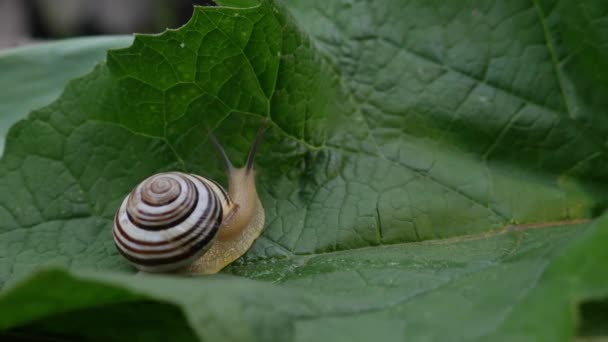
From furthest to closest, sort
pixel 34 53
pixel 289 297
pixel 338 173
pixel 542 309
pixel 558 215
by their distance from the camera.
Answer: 1. pixel 34 53
2. pixel 338 173
3. pixel 558 215
4. pixel 289 297
5. pixel 542 309

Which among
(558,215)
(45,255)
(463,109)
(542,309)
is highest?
(463,109)

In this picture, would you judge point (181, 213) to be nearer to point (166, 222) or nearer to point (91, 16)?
point (166, 222)

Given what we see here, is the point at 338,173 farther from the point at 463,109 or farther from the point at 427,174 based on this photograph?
the point at 463,109

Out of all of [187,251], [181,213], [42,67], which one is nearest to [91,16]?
[42,67]

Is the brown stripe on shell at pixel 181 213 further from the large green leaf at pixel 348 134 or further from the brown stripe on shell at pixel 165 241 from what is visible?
the large green leaf at pixel 348 134

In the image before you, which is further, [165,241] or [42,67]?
[42,67]

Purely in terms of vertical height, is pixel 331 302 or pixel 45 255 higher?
pixel 331 302

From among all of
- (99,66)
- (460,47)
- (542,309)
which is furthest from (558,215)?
(99,66)
